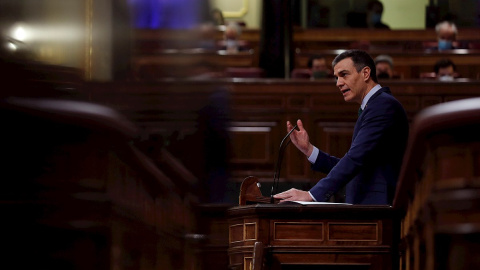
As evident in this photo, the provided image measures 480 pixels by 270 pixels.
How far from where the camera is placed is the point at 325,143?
6266 mm

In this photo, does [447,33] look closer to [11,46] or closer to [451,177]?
[451,177]

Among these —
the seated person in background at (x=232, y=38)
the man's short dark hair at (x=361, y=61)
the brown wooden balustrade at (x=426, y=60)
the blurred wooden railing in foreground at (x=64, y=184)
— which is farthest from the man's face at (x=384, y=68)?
the blurred wooden railing in foreground at (x=64, y=184)

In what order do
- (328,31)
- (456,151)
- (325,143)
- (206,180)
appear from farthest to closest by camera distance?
(328,31)
(325,143)
(456,151)
(206,180)

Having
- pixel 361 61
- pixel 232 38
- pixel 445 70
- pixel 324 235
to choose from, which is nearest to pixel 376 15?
pixel 232 38

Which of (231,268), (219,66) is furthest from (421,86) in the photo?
(219,66)

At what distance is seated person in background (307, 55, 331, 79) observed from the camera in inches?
269

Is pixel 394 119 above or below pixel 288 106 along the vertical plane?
below

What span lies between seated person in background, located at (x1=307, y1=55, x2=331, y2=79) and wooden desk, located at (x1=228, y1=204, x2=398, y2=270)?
4.37 m

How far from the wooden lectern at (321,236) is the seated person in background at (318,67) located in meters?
4.37

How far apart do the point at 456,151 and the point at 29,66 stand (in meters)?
0.78

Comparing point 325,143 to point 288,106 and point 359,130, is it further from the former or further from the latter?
point 359,130

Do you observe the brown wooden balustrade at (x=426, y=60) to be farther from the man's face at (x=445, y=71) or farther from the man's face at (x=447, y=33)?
the man's face at (x=445, y=71)

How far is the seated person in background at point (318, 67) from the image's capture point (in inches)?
269

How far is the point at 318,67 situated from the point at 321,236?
4757 mm
